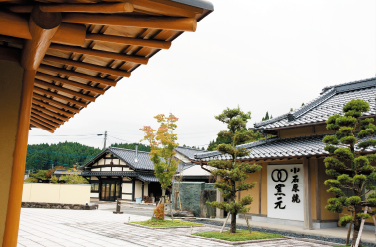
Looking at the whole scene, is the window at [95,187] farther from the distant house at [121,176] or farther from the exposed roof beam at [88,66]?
the exposed roof beam at [88,66]

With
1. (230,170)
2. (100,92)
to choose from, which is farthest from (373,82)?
(100,92)

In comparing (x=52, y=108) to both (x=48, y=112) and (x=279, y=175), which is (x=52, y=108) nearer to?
(x=48, y=112)

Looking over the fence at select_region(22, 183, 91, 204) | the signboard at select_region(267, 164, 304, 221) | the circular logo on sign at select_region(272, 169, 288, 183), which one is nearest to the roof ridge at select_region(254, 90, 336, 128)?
the signboard at select_region(267, 164, 304, 221)

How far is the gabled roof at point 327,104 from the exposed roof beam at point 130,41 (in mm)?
Answer: 10308

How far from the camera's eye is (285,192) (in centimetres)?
1314

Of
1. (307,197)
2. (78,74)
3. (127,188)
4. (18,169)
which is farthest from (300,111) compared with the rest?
(127,188)

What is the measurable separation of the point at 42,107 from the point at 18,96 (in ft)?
8.51

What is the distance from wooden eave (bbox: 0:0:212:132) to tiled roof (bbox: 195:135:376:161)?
27.0 feet

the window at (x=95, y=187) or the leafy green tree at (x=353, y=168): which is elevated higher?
the leafy green tree at (x=353, y=168)

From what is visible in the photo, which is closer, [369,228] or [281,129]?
[369,228]

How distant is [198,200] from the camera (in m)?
16.5

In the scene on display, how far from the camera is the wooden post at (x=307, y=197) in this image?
37.1 feet

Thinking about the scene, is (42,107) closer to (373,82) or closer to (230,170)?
(230,170)

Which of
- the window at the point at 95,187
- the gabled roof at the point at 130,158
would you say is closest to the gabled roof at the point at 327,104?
the gabled roof at the point at 130,158
